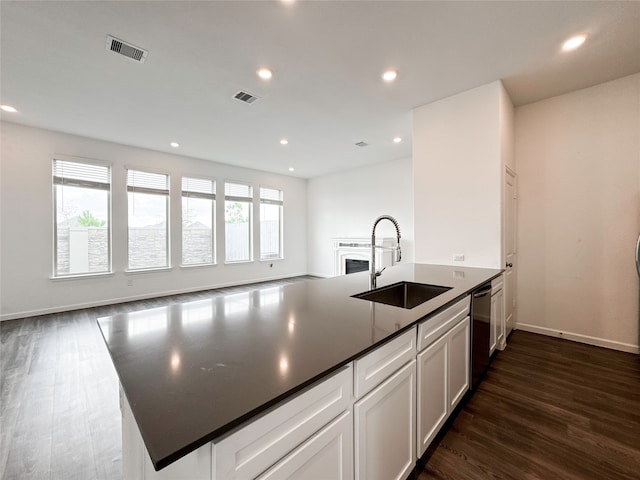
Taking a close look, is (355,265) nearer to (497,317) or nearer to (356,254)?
(356,254)

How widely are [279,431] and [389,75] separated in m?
3.20

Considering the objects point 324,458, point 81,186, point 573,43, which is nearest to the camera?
point 324,458

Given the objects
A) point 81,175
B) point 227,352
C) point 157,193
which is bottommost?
point 227,352

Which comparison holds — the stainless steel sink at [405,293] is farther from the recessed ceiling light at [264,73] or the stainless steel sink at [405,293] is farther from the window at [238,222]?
the window at [238,222]

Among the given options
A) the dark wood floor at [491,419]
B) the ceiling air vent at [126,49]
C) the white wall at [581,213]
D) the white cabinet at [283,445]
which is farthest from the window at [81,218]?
the white wall at [581,213]

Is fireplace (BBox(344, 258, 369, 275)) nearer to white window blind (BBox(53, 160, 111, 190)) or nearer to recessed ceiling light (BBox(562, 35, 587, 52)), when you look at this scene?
recessed ceiling light (BBox(562, 35, 587, 52))

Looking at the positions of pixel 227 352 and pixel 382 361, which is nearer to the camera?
pixel 227 352

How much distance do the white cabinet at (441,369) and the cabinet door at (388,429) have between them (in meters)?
0.10

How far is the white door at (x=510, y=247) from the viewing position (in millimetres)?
3102

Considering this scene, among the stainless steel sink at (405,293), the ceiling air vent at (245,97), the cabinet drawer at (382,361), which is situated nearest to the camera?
the cabinet drawer at (382,361)

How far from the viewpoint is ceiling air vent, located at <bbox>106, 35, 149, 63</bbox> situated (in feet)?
7.59

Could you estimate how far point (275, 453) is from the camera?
2.43 ft

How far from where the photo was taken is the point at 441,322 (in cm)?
160

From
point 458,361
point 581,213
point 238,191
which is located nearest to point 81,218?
point 238,191
